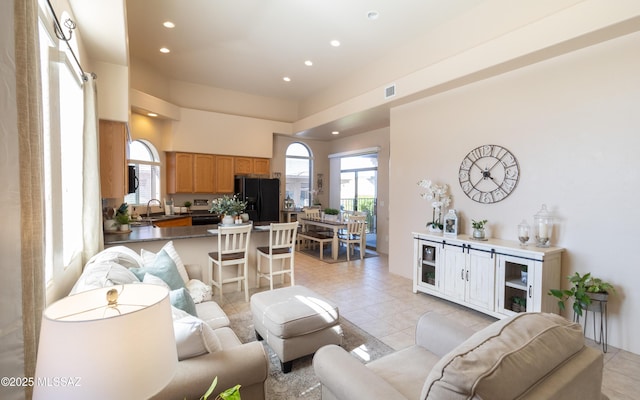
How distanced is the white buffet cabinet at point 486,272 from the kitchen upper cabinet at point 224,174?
4636 mm

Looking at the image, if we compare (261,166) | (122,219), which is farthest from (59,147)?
(261,166)

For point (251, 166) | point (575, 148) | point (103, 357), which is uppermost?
point (251, 166)

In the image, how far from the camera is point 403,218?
5.23 m

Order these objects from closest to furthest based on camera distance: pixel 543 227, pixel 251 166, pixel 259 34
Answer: pixel 543 227, pixel 259 34, pixel 251 166

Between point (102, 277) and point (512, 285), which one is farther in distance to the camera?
point (512, 285)

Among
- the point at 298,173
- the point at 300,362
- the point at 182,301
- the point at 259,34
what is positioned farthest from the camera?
the point at 298,173

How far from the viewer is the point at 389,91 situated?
4996mm

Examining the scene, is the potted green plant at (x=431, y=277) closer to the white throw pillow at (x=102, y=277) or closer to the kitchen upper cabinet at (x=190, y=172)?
the white throw pillow at (x=102, y=277)

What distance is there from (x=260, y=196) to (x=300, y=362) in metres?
5.14

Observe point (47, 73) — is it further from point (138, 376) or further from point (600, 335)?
point (600, 335)

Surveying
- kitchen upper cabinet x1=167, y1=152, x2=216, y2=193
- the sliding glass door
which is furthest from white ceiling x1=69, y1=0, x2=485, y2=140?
kitchen upper cabinet x1=167, y1=152, x2=216, y2=193

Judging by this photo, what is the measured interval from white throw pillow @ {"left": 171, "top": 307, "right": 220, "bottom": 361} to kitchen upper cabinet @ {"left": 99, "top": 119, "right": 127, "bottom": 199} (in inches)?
109

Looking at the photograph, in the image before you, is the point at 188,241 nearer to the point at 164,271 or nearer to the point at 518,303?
the point at 164,271

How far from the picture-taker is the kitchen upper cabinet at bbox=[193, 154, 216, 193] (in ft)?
22.2
